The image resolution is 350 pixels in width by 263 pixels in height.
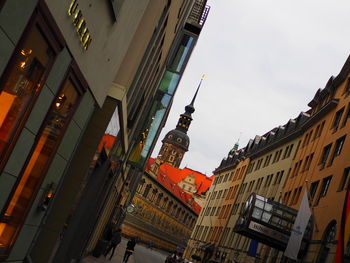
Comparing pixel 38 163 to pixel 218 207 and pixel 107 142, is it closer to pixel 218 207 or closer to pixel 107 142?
pixel 107 142

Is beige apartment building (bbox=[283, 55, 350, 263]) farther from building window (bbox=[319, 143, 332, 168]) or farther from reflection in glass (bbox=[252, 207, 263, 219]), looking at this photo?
reflection in glass (bbox=[252, 207, 263, 219])

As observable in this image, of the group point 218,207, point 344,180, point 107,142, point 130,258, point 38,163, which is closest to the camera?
point 38,163

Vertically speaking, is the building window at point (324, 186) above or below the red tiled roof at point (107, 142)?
above

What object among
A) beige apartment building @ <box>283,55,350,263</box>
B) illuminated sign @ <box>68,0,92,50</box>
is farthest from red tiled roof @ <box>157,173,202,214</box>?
illuminated sign @ <box>68,0,92,50</box>

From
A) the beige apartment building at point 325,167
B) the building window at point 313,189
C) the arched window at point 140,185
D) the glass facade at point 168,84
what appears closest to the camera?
the glass facade at point 168,84

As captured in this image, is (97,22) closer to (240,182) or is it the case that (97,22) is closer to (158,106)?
(158,106)

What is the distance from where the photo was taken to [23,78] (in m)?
7.34

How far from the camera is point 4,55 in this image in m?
6.31

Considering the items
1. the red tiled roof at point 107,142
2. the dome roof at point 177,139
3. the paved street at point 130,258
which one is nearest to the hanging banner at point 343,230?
the paved street at point 130,258

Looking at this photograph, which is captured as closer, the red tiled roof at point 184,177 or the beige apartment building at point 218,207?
the beige apartment building at point 218,207

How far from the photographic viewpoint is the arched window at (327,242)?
1257 inches

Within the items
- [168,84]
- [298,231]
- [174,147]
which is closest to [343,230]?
[298,231]

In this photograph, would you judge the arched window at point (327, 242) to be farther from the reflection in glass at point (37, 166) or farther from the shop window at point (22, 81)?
the shop window at point (22, 81)

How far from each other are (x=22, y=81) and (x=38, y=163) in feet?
8.52
